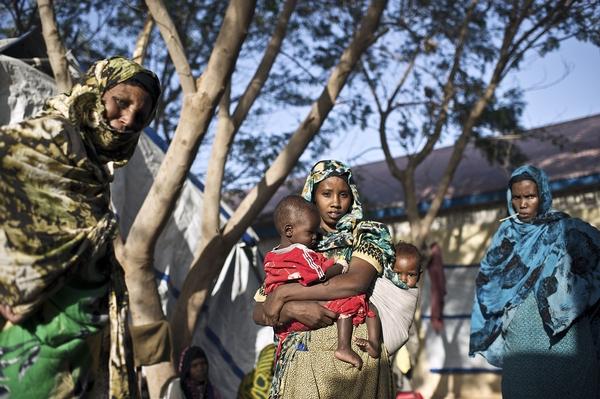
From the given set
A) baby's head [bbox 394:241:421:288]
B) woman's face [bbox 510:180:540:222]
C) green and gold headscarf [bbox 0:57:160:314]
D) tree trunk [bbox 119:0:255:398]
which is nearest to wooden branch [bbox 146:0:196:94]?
tree trunk [bbox 119:0:255:398]

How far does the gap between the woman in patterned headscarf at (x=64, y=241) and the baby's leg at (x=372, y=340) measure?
0.96 metres

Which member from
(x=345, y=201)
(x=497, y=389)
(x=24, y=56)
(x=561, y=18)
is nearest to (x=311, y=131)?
(x=24, y=56)

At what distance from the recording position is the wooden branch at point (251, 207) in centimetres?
672

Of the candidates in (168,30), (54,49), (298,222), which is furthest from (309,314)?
(54,49)

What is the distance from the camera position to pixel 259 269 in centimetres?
870

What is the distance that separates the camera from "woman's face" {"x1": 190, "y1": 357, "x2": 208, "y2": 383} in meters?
7.11

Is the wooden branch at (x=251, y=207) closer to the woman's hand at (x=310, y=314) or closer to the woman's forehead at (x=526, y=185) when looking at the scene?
the woman's forehead at (x=526, y=185)

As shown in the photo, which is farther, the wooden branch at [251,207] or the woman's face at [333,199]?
the wooden branch at [251,207]

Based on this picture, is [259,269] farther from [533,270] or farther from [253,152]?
[253,152]

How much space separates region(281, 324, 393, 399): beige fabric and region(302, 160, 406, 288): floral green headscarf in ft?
1.01

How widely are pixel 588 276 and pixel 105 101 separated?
3061mm

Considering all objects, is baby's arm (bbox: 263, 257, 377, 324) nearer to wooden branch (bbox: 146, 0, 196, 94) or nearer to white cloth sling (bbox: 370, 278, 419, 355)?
white cloth sling (bbox: 370, 278, 419, 355)

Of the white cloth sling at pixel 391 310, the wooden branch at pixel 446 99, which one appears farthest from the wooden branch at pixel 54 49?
the wooden branch at pixel 446 99

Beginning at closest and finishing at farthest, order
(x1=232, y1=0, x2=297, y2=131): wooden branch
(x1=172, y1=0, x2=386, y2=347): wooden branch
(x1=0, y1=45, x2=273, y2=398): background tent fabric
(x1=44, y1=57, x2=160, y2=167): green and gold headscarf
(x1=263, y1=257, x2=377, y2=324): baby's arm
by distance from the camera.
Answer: (x1=44, y1=57, x2=160, y2=167): green and gold headscarf, (x1=263, y1=257, x2=377, y2=324): baby's arm, (x1=172, y1=0, x2=386, y2=347): wooden branch, (x1=232, y1=0, x2=297, y2=131): wooden branch, (x1=0, y1=45, x2=273, y2=398): background tent fabric
